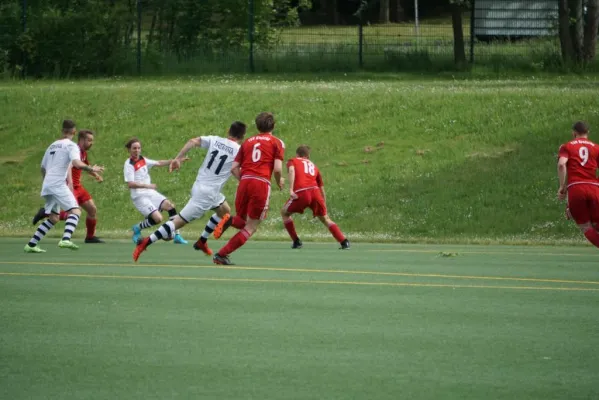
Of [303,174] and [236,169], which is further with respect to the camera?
[303,174]

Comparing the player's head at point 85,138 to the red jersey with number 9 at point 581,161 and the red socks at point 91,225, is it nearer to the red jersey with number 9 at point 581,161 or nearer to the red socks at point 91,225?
the red socks at point 91,225

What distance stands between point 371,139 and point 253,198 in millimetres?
15766

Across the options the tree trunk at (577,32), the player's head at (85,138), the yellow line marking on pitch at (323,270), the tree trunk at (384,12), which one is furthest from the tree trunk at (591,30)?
the tree trunk at (384,12)

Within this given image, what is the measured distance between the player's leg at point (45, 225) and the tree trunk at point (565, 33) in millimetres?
23235

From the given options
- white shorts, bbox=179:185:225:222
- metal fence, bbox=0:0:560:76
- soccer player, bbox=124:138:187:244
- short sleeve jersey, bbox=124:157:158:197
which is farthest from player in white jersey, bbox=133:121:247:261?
metal fence, bbox=0:0:560:76

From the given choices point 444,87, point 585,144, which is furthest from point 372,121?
point 585,144

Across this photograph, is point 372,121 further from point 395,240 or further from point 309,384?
point 309,384

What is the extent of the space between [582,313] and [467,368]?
2.60 m

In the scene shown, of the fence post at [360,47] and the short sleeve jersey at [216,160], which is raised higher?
the short sleeve jersey at [216,160]

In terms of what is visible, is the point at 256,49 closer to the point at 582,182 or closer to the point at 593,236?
the point at 582,182

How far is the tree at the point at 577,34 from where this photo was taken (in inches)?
1454

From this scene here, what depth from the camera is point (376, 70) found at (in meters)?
39.9

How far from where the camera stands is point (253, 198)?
549 inches

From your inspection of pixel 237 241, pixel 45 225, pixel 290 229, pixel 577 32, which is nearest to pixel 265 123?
pixel 237 241
